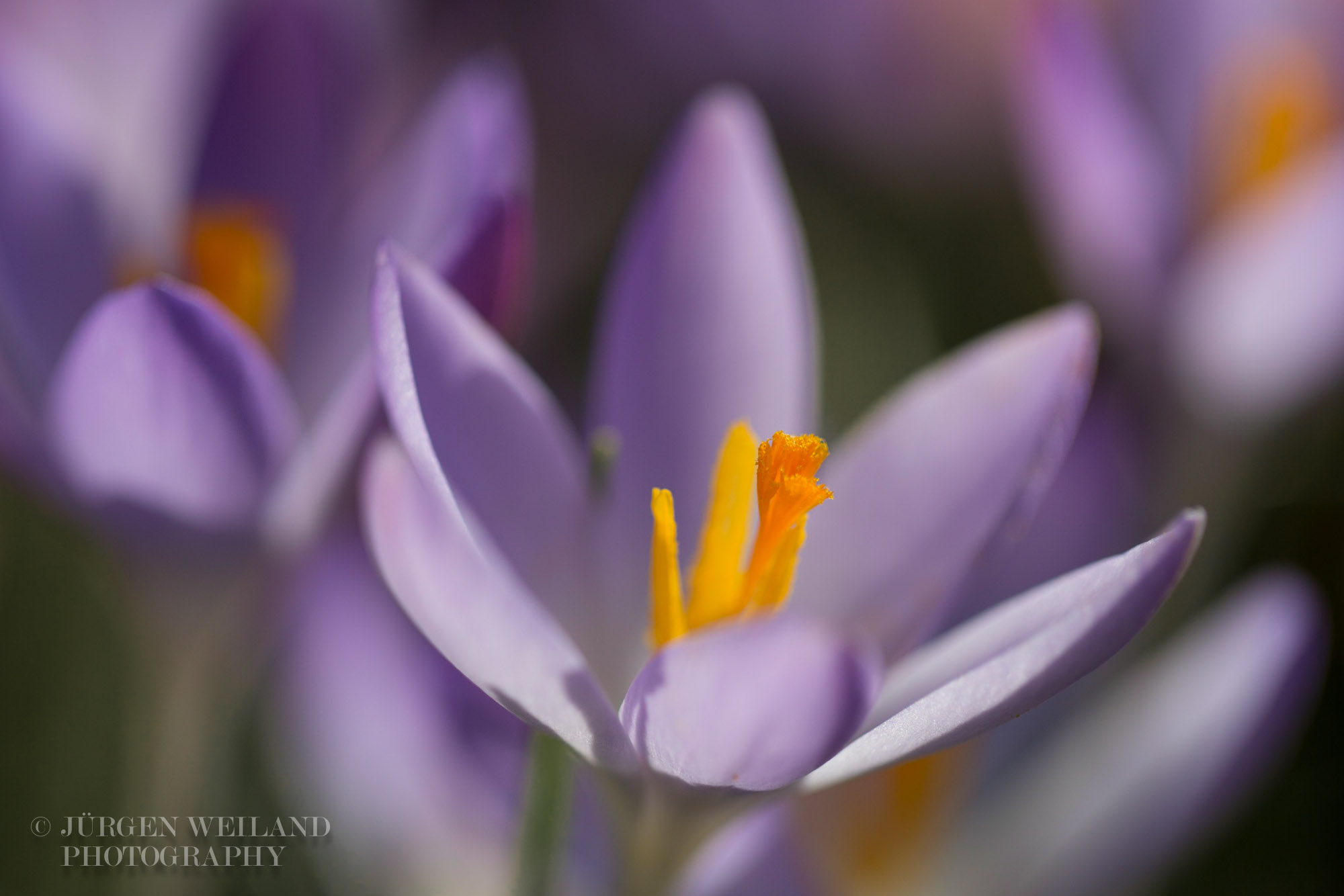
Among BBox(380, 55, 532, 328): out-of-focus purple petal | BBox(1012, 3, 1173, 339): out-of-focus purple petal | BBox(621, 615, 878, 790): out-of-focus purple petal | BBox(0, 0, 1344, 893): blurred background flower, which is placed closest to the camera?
BBox(621, 615, 878, 790): out-of-focus purple petal

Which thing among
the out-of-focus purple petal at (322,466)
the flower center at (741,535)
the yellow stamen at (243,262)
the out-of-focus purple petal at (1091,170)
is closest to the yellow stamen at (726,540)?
the flower center at (741,535)

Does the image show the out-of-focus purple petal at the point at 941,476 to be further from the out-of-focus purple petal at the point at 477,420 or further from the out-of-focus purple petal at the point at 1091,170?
the out-of-focus purple petal at the point at 1091,170

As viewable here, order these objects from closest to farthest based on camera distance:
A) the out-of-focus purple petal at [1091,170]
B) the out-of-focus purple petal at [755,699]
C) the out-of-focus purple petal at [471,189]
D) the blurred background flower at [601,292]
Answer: the out-of-focus purple petal at [755,699], the out-of-focus purple petal at [471,189], the blurred background flower at [601,292], the out-of-focus purple petal at [1091,170]

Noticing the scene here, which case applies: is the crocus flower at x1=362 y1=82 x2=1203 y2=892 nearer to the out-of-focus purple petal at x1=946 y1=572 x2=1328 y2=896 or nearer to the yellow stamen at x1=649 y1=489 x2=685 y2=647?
the yellow stamen at x1=649 y1=489 x2=685 y2=647

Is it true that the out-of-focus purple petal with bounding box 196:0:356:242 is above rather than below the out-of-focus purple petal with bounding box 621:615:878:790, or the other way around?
above

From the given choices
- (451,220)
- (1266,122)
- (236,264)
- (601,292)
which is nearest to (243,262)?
(236,264)

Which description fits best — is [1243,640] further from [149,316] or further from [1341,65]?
[1341,65]

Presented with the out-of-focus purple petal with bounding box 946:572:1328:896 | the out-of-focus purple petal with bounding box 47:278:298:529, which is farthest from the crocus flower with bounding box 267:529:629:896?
the out-of-focus purple petal with bounding box 946:572:1328:896

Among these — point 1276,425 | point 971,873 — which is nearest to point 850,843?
point 971,873
